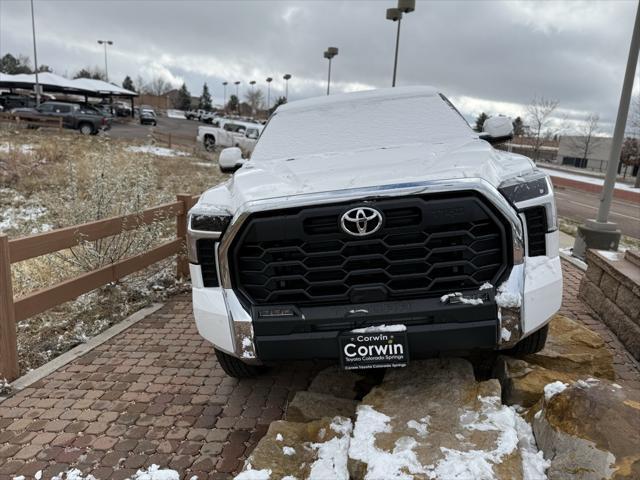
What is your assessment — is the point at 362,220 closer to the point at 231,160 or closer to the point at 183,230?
the point at 231,160

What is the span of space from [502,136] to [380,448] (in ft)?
9.03

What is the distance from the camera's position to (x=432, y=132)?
3.82 meters

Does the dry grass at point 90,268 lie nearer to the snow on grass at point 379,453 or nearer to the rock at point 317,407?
the rock at point 317,407

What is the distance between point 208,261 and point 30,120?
3015cm

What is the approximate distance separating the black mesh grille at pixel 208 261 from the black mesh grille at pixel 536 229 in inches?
67.9

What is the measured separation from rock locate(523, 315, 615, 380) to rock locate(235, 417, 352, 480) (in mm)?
1404

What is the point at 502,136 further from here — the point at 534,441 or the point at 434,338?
the point at 534,441

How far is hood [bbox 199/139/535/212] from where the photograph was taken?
2568mm

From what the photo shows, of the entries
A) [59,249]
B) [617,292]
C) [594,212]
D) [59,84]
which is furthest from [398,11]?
[59,84]

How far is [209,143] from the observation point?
27.5 meters

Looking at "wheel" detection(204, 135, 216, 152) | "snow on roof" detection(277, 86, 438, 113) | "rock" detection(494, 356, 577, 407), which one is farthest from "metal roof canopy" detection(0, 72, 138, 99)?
"rock" detection(494, 356, 577, 407)

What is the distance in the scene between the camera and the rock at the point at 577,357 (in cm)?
312

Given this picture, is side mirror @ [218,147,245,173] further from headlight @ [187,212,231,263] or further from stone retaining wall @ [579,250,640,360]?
stone retaining wall @ [579,250,640,360]

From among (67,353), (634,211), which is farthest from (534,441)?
(634,211)
